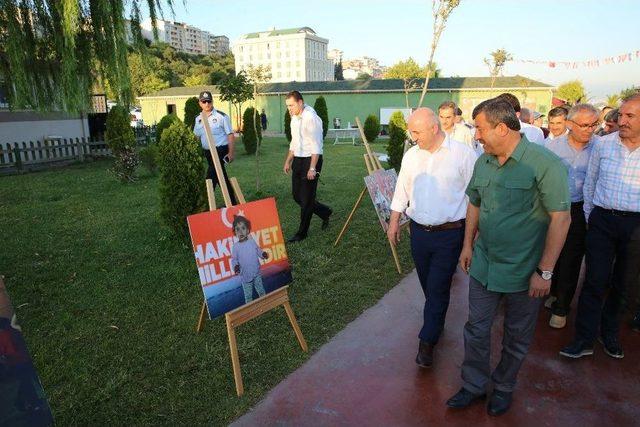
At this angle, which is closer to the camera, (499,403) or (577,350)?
(499,403)

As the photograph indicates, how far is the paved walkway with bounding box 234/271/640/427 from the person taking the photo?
2.78 m

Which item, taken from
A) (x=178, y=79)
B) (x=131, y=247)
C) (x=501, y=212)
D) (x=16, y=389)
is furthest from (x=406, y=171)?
(x=178, y=79)

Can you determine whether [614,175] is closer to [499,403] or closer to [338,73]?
[499,403]

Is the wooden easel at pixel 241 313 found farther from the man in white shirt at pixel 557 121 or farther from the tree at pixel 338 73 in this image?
the tree at pixel 338 73

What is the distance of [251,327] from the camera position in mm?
3947

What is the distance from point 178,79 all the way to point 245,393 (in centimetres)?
7054

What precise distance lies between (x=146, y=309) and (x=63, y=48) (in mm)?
7766

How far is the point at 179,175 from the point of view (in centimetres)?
563

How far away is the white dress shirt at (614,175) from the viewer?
3074 mm

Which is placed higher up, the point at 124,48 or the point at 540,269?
the point at 124,48

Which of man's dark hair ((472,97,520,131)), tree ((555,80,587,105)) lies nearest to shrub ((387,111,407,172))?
man's dark hair ((472,97,520,131))

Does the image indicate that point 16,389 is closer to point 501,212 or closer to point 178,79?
point 501,212

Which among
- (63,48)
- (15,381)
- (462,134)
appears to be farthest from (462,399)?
(63,48)

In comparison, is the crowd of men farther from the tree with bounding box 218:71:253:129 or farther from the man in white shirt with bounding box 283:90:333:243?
the tree with bounding box 218:71:253:129
